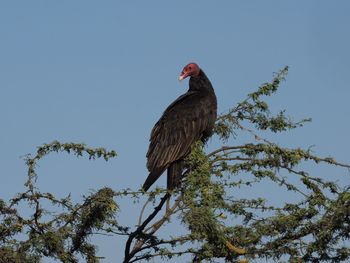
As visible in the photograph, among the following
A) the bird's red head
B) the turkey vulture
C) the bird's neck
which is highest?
the bird's red head

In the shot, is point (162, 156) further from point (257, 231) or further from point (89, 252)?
point (257, 231)

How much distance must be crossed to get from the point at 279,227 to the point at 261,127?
6.06ft

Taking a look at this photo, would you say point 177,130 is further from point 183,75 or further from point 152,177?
point 183,75

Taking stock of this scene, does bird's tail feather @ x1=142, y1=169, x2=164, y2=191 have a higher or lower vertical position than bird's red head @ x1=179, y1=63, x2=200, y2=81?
lower

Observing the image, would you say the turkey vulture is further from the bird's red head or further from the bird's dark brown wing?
the bird's red head

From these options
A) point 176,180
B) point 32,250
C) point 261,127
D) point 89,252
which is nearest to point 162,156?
point 176,180

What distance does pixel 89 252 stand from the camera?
24.6 feet

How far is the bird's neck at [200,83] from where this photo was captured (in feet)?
34.7

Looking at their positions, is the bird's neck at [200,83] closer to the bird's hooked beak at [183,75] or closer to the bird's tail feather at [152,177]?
the bird's hooked beak at [183,75]

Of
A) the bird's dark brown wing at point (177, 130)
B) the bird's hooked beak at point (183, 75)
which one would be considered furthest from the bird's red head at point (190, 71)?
the bird's dark brown wing at point (177, 130)

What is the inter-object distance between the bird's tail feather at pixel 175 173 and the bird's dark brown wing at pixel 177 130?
6cm

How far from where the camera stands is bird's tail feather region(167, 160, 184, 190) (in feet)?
29.2

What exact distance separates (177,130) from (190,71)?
58.6 inches

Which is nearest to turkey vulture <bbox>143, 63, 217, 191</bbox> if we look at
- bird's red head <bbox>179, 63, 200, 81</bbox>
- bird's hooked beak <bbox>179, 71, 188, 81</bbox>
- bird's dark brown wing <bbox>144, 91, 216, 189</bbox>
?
bird's dark brown wing <bbox>144, 91, 216, 189</bbox>
